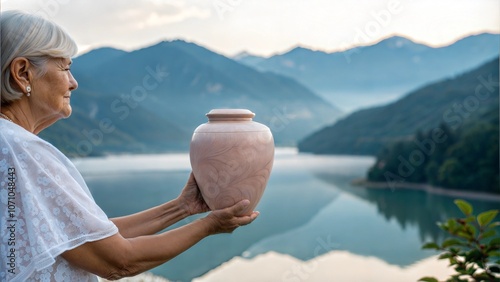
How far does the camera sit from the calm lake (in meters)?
30.4

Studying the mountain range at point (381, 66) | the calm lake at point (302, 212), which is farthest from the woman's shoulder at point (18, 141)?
the mountain range at point (381, 66)

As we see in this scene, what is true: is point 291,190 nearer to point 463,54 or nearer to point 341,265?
point 341,265

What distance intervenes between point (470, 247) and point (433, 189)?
3324 cm

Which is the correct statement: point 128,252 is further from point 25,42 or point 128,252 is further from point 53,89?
point 25,42

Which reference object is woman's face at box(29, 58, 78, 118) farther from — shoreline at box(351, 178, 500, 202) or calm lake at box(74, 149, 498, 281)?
shoreline at box(351, 178, 500, 202)

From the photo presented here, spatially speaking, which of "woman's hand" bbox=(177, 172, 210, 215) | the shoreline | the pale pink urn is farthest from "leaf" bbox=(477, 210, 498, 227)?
the shoreline

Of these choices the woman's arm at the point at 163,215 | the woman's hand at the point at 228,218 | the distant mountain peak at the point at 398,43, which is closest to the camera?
the woman's hand at the point at 228,218

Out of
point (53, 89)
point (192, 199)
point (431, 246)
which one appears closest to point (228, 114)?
point (192, 199)

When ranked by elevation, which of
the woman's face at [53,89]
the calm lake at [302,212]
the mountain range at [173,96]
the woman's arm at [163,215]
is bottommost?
the calm lake at [302,212]

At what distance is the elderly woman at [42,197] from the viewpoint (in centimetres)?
125

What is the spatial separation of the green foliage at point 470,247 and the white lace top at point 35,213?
1692 millimetres

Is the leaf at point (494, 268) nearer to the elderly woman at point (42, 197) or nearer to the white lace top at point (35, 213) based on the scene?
the elderly woman at point (42, 197)

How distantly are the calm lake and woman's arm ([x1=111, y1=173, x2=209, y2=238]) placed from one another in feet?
74.9

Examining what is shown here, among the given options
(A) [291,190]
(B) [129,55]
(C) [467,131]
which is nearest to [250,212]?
(C) [467,131]
